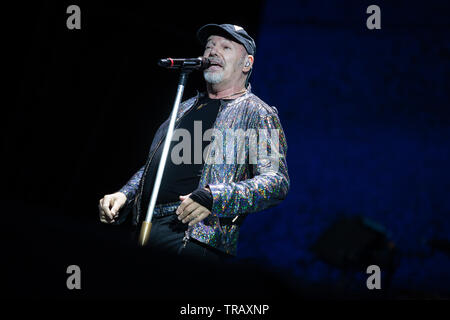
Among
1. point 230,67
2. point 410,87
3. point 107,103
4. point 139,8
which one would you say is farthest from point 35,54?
point 410,87

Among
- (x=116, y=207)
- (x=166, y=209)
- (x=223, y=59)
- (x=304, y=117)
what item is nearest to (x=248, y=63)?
(x=223, y=59)

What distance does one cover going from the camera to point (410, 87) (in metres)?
5.43

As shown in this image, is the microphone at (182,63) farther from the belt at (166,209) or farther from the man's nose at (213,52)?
the belt at (166,209)

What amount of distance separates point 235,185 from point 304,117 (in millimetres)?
3949

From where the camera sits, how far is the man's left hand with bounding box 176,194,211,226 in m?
1.57

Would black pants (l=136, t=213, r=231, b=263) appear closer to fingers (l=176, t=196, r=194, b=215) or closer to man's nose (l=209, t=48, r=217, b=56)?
fingers (l=176, t=196, r=194, b=215)

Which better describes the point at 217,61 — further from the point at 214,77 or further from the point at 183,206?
the point at 183,206

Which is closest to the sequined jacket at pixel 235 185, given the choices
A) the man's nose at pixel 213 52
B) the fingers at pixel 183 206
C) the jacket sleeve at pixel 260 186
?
the jacket sleeve at pixel 260 186

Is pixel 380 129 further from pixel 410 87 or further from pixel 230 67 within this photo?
pixel 230 67

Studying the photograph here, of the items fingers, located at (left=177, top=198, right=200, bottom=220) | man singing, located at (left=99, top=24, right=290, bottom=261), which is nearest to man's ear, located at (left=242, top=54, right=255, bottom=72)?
man singing, located at (left=99, top=24, right=290, bottom=261)

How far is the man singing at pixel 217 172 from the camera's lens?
1734 mm

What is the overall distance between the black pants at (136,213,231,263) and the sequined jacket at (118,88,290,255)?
0.13 feet

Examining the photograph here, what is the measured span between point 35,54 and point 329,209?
3.79 m

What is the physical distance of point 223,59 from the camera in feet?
6.89
